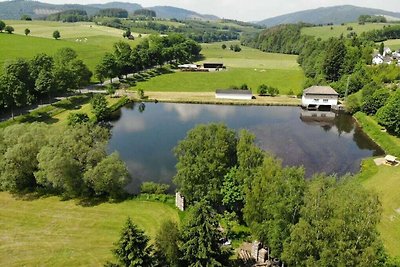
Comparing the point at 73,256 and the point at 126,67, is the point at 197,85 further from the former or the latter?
the point at 73,256

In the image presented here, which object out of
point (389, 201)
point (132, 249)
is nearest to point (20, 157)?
point (132, 249)

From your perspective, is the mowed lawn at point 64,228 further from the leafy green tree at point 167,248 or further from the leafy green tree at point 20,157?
the leafy green tree at point 167,248

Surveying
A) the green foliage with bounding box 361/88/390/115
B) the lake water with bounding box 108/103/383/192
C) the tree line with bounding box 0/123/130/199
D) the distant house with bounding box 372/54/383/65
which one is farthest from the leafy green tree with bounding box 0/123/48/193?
the distant house with bounding box 372/54/383/65

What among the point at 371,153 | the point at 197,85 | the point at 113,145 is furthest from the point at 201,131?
the point at 197,85

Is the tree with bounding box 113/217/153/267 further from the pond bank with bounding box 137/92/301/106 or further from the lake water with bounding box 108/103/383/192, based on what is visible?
the pond bank with bounding box 137/92/301/106

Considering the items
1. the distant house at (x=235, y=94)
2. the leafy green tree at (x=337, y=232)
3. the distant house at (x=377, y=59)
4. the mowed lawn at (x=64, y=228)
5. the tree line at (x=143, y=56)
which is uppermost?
the distant house at (x=377, y=59)

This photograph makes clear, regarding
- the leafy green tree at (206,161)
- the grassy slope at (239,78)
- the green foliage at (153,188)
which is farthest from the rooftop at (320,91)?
the green foliage at (153,188)
